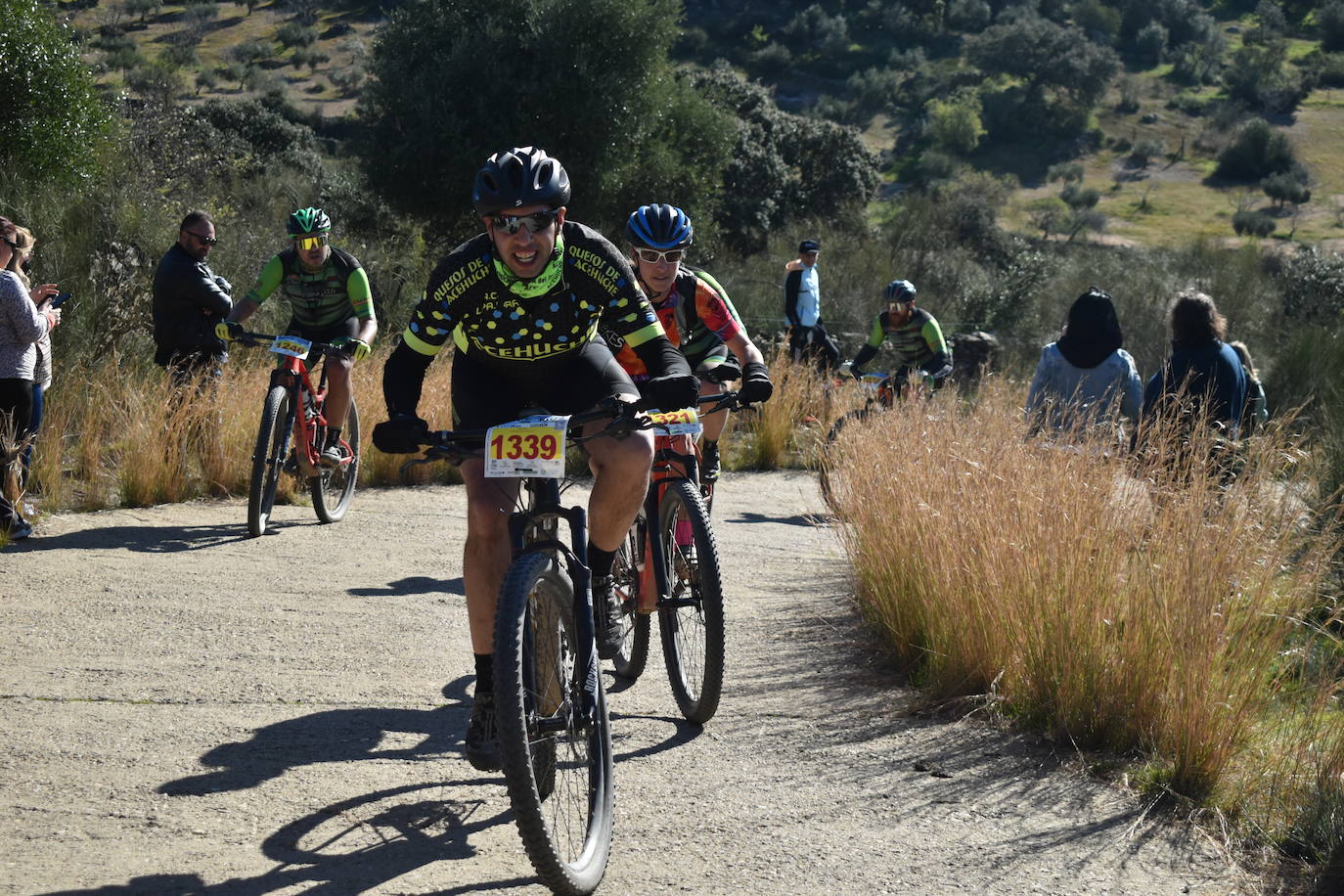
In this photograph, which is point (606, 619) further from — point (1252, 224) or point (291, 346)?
point (1252, 224)

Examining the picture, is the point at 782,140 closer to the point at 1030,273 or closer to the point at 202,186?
the point at 1030,273

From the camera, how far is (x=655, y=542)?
5.25 meters

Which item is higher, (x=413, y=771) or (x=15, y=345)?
(x=15, y=345)

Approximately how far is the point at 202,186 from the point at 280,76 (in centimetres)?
5044

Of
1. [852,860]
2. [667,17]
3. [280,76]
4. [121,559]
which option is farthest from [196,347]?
[280,76]

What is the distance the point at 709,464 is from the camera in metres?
6.93

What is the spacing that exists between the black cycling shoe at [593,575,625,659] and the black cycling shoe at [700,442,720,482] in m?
2.01

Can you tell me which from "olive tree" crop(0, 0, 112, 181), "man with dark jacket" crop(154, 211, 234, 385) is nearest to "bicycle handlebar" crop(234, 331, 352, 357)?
"man with dark jacket" crop(154, 211, 234, 385)

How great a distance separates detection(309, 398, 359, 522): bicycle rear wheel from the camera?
9016 mm

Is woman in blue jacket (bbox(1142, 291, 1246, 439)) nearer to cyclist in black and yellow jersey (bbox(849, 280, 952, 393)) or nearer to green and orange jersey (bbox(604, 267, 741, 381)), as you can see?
green and orange jersey (bbox(604, 267, 741, 381))

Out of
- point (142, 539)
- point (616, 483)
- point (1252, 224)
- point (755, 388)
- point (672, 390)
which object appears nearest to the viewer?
point (672, 390)

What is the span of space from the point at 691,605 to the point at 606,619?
0.67 m

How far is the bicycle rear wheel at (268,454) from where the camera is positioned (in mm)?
8406

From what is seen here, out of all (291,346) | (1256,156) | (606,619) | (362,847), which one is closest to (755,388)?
(606,619)
